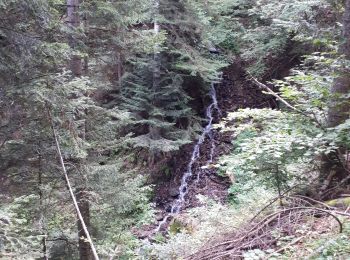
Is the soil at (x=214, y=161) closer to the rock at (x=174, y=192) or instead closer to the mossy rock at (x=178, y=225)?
the rock at (x=174, y=192)

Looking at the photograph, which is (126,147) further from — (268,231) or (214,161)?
(214,161)

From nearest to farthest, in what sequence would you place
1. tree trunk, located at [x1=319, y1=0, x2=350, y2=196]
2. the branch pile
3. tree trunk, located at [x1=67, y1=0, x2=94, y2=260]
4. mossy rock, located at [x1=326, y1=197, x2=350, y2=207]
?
1. the branch pile
2. mossy rock, located at [x1=326, y1=197, x2=350, y2=207]
3. tree trunk, located at [x1=319, y1=0, x2=350, y2=196]
4. tree trunk, located at [x1=67, y1=0, x2=94, y2=260]

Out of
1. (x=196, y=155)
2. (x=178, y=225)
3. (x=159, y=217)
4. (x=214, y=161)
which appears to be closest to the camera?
(x=178, y=225)

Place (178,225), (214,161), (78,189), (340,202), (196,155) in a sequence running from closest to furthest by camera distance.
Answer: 1. (340,202)
2. (78,189)
3. (178,225)
4. (214,161)
5. (196,155)

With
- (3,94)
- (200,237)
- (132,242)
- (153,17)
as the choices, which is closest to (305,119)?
(200,237)

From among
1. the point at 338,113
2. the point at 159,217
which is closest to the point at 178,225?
the point at 159,217

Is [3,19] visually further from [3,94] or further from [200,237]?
[200,237]

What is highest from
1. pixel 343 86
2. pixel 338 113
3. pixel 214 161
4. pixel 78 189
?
pixel 343 86

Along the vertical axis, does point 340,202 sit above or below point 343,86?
below

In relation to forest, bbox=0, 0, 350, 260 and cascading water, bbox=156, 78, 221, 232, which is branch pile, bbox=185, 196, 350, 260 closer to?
forest, bbox=0, 0, 350, 260

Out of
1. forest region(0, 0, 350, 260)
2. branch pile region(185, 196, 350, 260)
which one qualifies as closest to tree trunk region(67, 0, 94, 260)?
forest region(0, 0, 350, 260)

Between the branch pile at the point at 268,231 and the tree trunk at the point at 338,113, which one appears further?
the tree trunk at the point at 338,113

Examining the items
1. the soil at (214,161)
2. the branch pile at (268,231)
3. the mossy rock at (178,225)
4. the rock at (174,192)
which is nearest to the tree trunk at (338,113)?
the branch pile at (268,231)

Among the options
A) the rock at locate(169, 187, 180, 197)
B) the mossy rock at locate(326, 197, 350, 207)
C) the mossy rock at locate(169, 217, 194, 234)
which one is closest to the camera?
the mossy rock at locate(326, 197, 350, 207)
